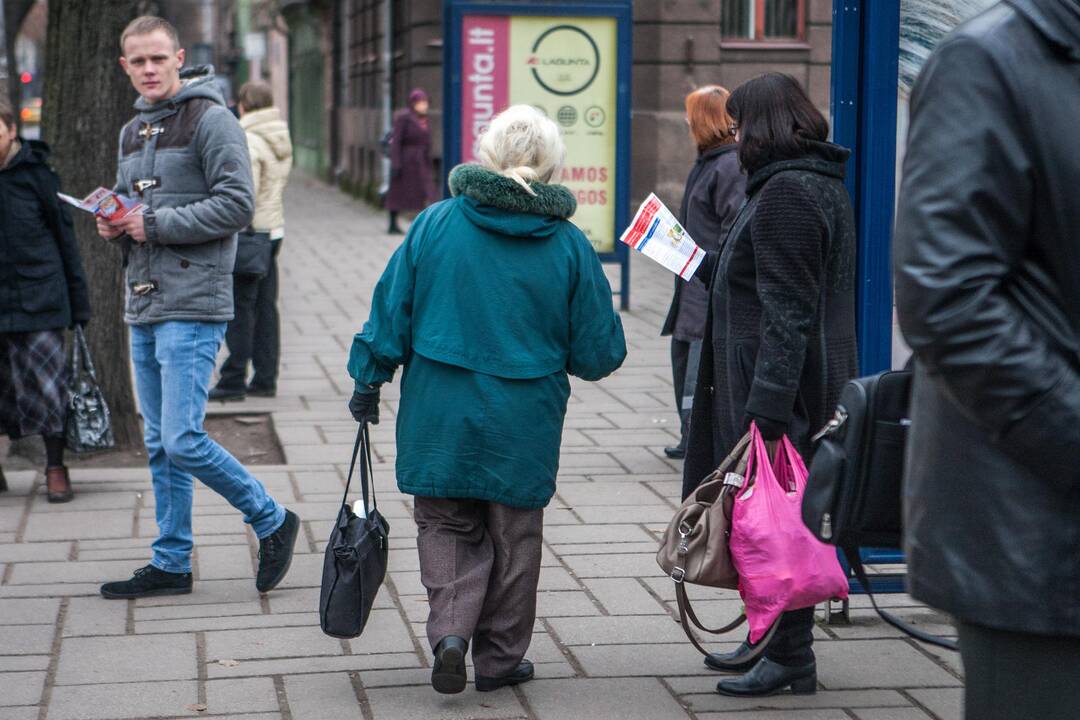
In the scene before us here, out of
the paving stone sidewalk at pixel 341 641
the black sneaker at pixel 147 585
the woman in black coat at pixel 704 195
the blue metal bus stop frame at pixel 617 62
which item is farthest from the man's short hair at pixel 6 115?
the blue metal bus stop frame at pixel 617 62

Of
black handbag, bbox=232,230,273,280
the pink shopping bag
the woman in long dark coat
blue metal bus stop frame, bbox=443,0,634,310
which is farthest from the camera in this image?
the woman in long dark coat

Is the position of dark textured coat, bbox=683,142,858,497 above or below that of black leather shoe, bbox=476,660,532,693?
above

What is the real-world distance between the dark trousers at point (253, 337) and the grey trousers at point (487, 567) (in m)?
4.95

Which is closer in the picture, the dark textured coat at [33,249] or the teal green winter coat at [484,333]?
the teal green winter coat at [484,333]

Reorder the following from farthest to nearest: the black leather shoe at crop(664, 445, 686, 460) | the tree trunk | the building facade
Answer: the building facade, the tree trunk, the black leather shoe at crop(664, 445, 686, 460)

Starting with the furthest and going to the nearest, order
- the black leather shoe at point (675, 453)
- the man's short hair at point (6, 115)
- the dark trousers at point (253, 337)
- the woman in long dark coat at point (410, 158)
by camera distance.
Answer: the woman in long dark coat at point (410, 158), the dark trousers at point (253, 337), the black leather shoe at point (675, 453), the man's short hair at point (6, 115)

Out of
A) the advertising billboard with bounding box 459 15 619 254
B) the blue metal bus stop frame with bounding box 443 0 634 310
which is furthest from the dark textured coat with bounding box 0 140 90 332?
the advertising billboard with bounding box 459 15 619 254

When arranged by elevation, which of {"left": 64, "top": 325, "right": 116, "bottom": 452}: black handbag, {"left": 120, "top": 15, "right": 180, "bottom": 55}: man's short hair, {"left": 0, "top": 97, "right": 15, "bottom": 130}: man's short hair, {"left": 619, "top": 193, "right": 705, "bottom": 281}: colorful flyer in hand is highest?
{"left": 120, "top": 15, "right": 180, "bottom": 55}: man's short hair

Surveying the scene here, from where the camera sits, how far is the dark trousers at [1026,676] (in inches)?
82.9

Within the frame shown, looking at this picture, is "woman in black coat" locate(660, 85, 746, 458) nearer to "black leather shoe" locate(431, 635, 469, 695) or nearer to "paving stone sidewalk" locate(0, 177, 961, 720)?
"paving stone sidewalk" locate(0, 177, 961, 720)

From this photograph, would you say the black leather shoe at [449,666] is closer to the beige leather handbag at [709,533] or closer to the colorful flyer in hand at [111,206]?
the beige leather handbag at [709,533]

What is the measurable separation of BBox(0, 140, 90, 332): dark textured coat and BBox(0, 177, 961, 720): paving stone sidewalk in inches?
30.6

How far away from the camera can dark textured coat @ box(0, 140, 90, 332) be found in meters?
6.46

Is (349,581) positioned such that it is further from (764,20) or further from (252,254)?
(764,20)
